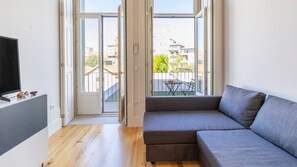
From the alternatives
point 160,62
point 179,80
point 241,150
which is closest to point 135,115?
point 160,62

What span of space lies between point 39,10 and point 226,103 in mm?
3069

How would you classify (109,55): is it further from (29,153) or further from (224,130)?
(224,130)

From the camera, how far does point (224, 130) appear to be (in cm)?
278

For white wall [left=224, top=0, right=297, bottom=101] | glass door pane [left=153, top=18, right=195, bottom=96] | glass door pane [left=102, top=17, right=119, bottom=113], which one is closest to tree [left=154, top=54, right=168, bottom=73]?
glass door pane [left=153, top=18, right=195, bottom=96]

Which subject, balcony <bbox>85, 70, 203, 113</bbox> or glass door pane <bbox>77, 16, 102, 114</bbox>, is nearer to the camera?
glass door pane <bbox>77, 16, 102, 114</bbox>

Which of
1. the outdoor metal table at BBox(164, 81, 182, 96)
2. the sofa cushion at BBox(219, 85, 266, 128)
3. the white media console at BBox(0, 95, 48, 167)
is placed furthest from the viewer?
the outdoor metal table at BBox(164, 81, 182, 96)

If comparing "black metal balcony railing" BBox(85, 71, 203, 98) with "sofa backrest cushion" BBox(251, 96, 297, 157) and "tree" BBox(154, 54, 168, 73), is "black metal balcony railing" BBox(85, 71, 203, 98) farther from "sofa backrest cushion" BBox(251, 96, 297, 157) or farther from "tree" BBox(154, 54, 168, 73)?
"sofa backrest cushion" BBox(251, 96, 297, 157)

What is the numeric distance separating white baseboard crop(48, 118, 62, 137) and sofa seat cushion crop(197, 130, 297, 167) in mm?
2624

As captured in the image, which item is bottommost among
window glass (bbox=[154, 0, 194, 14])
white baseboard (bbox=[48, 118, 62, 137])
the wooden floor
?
the wooden floor

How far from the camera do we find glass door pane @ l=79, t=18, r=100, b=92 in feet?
18.9

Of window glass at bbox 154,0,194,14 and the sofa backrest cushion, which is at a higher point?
window glass at bbox 154,0,194,14

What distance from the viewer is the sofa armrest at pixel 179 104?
12.5 feet

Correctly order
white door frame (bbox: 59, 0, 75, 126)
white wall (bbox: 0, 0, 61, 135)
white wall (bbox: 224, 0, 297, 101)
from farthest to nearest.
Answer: white door frame (bbox: 59, 0, 75, 126) → white wall (bbox: 0, 0, 61, 135) → white wall (bbox: 224, 0, 297, 101)

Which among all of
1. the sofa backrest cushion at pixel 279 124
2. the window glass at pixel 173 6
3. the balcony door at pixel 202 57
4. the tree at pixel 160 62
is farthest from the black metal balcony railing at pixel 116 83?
the sofa backrest cushion at pixel 279 124
